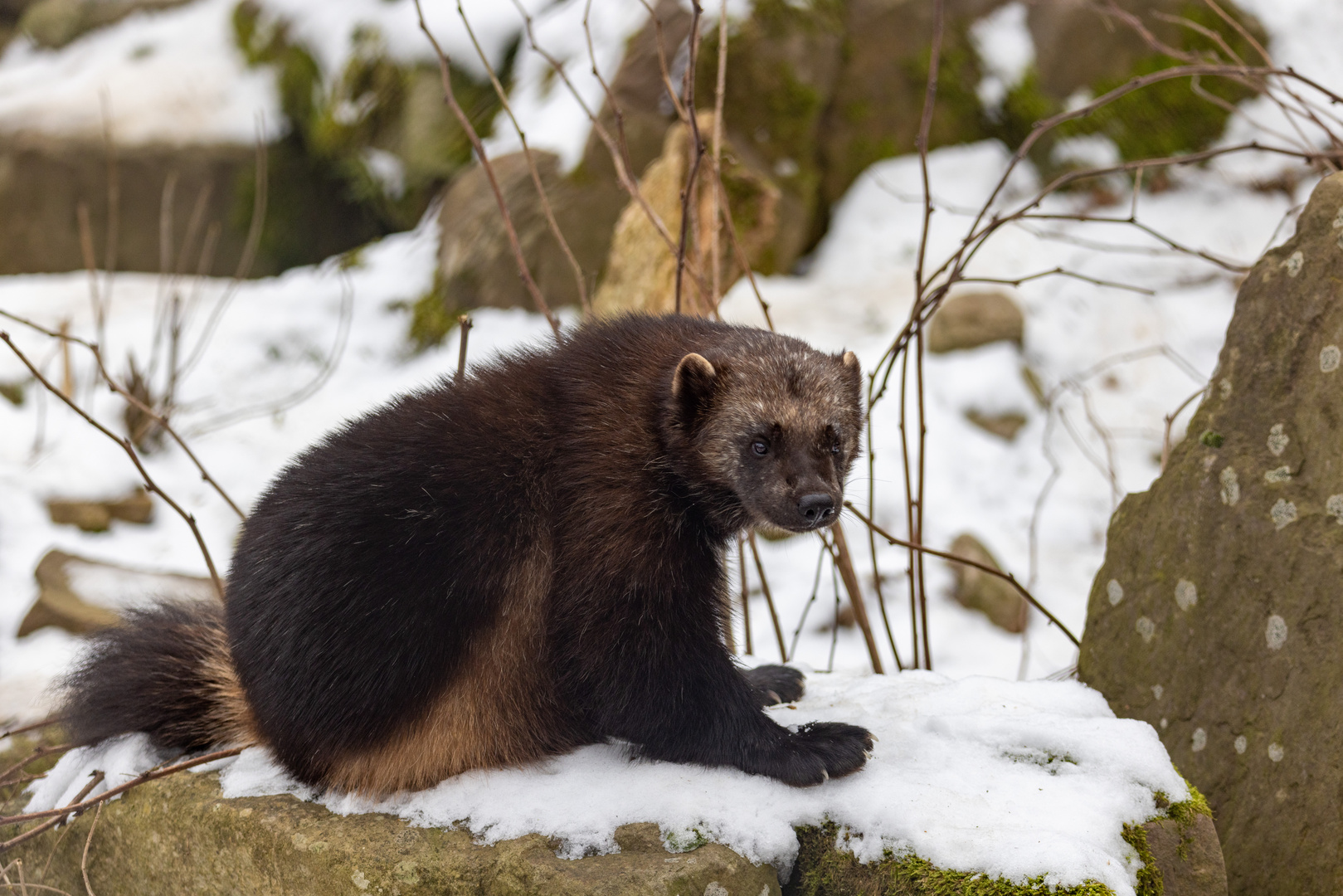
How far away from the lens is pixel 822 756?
92.3 inches

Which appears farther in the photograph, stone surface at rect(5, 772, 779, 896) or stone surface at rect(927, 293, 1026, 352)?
stone surface at rect(927, 293, 1026, 352)

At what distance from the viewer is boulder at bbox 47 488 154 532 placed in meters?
5.65

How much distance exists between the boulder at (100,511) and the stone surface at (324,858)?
10.9ft

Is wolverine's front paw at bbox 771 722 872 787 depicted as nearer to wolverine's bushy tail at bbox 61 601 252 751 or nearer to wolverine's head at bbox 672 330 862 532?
wolverine's head at bbox 672 330 862 532

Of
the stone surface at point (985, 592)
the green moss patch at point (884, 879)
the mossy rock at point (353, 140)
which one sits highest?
the mossy rock at point (353, 140)

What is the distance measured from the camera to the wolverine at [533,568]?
7.70 feet

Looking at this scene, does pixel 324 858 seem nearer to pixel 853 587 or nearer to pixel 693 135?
pixel 853 587

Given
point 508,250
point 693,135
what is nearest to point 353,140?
point 508,250

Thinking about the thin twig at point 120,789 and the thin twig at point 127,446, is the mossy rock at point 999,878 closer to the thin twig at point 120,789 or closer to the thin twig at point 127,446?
the thin twig at point 120,789

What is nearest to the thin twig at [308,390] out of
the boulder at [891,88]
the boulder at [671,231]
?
the boulder at [671,231]

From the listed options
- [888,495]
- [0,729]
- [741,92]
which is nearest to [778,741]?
[0,729]

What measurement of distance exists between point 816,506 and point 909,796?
25.6 inches

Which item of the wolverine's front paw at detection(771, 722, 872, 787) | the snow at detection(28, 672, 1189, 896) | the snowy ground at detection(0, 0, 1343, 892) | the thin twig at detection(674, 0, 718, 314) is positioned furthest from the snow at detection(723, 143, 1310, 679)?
the wolverine's front paw at detection(771, 722, 872, 787)

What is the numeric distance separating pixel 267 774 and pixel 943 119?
734 centimetres
